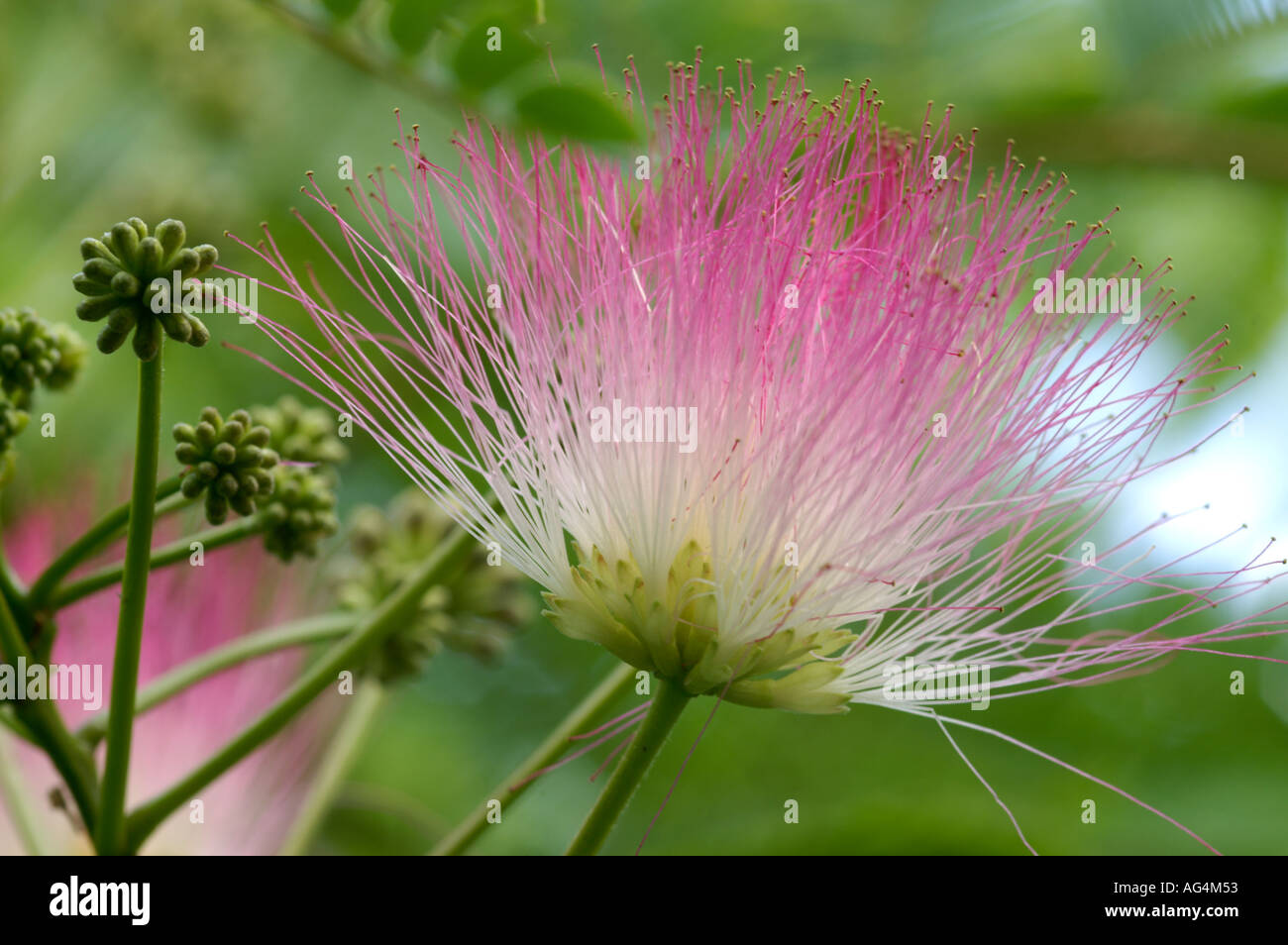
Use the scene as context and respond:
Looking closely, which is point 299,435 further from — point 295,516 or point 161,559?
point 161,559

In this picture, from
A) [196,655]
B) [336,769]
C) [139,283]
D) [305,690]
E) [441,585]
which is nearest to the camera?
[139,283]

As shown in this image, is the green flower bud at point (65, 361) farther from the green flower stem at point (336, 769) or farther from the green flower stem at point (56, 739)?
the green flower stem at point (336, 769)

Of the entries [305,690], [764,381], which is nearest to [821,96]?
[764,381]

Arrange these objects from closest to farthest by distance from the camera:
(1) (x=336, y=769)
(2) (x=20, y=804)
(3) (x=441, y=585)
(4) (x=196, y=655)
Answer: (2) (x=20, y=804) < (3) (x=441, y=585) < (1) (x=336, y=769) < (4) (x=196, y=655)

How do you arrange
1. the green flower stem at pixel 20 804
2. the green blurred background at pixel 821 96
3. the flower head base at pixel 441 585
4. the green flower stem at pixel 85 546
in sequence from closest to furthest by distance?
the green flower stem at pixel 85 546, the green flower stem at pixel 20 804, the flower head base at pixel 441 585, the green blurred background at pixel 821 96

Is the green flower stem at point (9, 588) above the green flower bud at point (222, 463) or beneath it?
beneath

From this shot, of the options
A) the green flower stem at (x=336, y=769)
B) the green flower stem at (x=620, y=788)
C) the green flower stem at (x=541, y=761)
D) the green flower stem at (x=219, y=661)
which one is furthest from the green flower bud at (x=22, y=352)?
the green flower stem at (x=620, y=788)
